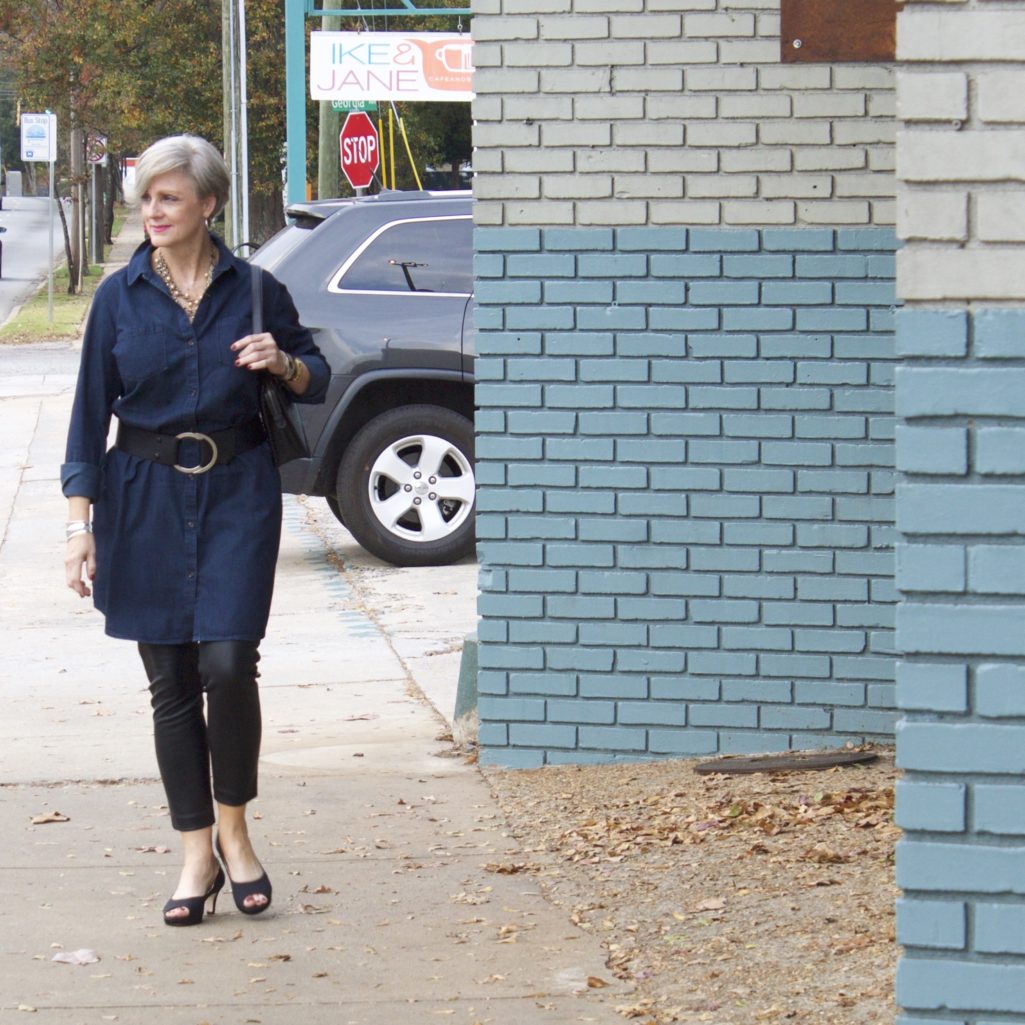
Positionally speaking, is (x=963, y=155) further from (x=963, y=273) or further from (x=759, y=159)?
(x=759, y=159)

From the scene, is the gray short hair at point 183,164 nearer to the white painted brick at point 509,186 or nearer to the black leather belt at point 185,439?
the black leather belt at point 185,439

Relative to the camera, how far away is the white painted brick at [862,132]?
5.79m

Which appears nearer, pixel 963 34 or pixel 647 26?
pixel 963 34

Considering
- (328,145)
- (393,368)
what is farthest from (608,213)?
(328,145)

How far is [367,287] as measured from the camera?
10.2 m

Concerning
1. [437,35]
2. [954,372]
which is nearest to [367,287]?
[954,372]

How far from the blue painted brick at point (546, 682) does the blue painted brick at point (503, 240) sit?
1246 millimetres

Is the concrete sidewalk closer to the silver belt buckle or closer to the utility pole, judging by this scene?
the silver belt buckle

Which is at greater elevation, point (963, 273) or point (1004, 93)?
point (1004, 93)

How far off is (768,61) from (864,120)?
323 millimetres

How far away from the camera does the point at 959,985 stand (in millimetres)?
3023

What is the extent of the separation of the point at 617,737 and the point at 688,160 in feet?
5.56

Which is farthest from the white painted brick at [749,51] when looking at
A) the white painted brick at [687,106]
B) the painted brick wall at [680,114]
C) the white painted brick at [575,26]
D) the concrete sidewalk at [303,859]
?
the concrete sidewalk at [303,859]

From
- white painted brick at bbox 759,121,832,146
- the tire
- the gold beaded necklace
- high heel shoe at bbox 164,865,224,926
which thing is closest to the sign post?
the tire
